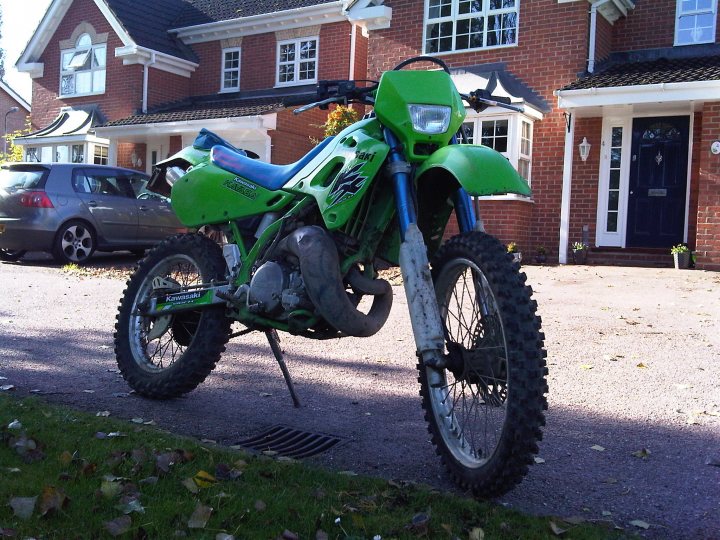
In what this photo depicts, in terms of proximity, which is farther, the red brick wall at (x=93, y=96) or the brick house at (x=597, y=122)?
the red brick wall at (x=93, y=96)

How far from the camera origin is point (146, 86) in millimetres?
21906

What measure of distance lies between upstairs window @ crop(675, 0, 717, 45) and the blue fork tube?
13600 millimetres

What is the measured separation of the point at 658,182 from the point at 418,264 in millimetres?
12472

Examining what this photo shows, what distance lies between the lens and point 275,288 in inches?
151

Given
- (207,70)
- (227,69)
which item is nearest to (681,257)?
(227,69)

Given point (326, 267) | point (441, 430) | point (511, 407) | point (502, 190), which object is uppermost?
point (502, 190)

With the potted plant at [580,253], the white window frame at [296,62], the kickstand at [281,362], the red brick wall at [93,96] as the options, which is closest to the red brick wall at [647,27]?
the potted plant at [580,253]

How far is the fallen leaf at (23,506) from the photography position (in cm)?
263

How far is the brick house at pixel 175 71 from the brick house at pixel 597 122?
500 cm

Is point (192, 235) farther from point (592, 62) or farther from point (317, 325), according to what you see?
point (592, 62)

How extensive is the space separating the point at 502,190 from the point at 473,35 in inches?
543

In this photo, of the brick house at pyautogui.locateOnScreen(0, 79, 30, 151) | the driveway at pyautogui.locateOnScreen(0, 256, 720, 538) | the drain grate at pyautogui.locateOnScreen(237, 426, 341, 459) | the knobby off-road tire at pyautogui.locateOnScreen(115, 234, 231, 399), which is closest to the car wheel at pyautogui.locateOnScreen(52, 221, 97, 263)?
the driveway at pyautogui.locateOnScreen(0, 256, 720, 538)

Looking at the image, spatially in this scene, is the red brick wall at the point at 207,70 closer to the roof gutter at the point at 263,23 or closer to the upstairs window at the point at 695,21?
the roof gutter at the point at 263,23

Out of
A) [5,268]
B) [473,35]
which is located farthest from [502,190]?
[473,35]
